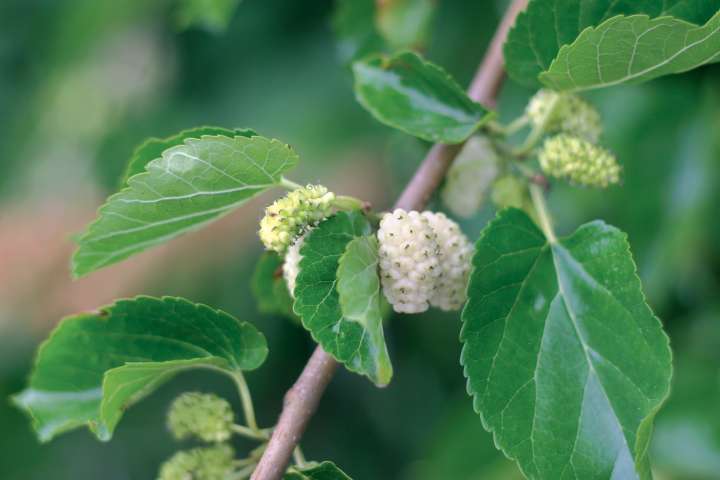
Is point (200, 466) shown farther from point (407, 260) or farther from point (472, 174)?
point (472, 174)

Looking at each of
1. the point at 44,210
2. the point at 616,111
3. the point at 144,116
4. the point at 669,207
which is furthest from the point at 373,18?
the point at 44,210

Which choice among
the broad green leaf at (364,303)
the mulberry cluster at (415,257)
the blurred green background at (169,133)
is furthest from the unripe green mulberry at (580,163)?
the blurred green background at (169,133)

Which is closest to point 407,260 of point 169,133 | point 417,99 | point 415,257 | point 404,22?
point 415,257

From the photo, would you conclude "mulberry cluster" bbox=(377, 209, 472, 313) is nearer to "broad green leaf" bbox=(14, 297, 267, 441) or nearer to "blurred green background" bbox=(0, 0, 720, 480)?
"broad green leaf" bbox=(14, 297, 267, 441)

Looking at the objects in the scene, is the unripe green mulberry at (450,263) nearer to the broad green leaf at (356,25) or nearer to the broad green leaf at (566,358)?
the broad green leaf at (566,358)

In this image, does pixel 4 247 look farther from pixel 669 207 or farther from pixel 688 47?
pixel 688 47
